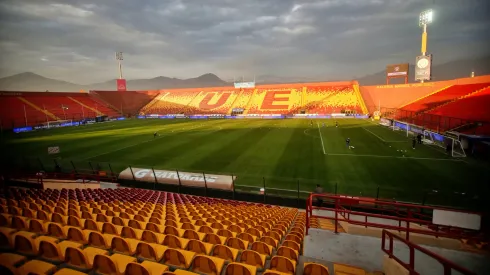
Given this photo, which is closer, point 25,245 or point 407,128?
point 25,245

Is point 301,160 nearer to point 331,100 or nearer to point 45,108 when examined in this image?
point 331,100

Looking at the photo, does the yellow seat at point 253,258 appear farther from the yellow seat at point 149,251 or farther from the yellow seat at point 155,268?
the yellow seat at point 149,251

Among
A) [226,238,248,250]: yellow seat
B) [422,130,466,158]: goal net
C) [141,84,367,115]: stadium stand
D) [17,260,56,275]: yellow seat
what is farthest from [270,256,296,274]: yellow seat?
[141,84,367,115]: stadium stand

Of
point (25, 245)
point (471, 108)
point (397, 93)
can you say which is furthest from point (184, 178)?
point (397, 93)

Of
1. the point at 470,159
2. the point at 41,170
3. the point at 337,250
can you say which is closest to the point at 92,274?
the point at 337,250

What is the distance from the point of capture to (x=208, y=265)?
513cm

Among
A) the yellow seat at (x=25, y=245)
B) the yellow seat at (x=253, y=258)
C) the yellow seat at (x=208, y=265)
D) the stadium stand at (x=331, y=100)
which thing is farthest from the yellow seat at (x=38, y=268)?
the stadium stand at (x=331, y=100)

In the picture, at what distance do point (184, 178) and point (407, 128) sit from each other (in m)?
32.8

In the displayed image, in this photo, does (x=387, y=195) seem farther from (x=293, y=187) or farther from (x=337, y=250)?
(x=337, y=250)

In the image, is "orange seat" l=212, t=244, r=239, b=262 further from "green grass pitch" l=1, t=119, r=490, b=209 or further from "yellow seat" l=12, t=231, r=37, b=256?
"green grass pitch" l=1, t=119, r=490, b=209

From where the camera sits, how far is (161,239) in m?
6.58

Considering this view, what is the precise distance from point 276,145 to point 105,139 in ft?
81.7

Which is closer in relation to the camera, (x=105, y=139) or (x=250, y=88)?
(x=105, y=139)

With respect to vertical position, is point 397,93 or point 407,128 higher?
point 397,93
